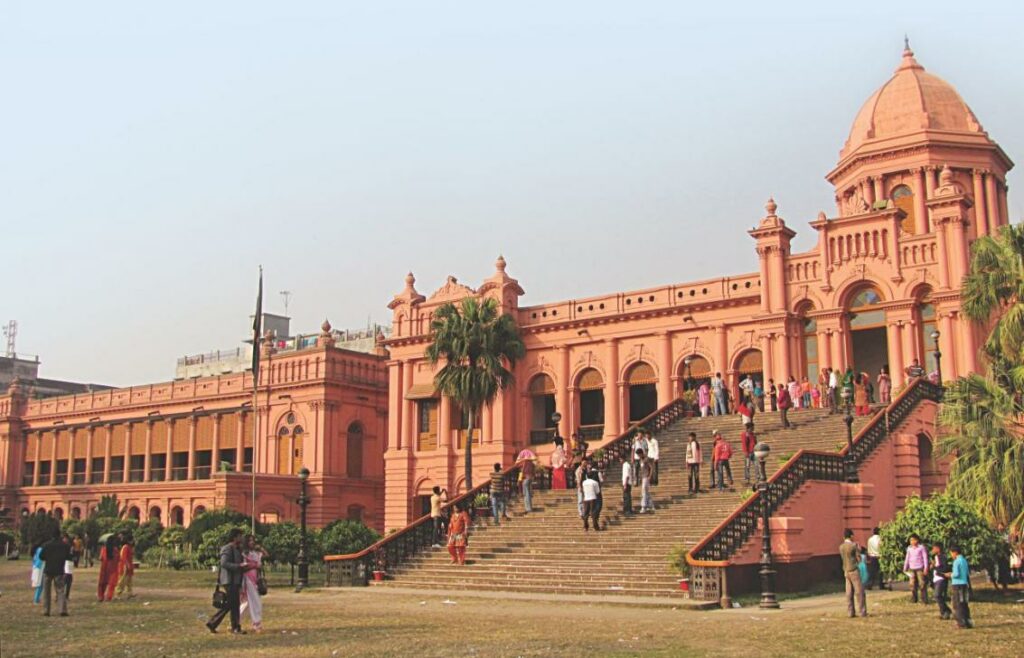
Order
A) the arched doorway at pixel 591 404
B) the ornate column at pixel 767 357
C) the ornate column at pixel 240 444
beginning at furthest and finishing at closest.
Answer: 1. the ornate column at pixel 240 444
2. the arched doorway at pixel 591 404
3. the ornate column at pixel 767 357

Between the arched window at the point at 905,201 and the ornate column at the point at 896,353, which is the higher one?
the arched window at the point at 905,201

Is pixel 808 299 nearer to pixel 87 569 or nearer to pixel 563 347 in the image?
pixel 563 347

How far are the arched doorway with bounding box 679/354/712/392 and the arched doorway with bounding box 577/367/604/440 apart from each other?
3823 millimetres

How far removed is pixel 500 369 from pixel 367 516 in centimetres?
1964

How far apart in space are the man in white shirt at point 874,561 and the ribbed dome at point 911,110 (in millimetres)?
26064

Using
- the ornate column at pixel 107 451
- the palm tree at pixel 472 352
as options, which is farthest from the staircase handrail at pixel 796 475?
the ornate column at pixel 107 451

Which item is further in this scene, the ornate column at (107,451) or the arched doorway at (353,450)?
the ornate column at (107,451)

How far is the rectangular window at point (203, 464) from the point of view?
6016 centimetres

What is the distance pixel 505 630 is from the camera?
1631 centimetres

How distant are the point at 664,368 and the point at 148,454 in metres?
34.2

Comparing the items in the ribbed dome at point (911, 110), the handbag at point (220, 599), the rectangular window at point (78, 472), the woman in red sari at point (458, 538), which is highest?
the ribbed dome at point (911, 110)

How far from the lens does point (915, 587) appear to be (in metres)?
20.4

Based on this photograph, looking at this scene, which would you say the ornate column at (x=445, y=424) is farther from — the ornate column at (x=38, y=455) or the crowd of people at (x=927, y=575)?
the ornate column at (x=38, y=455)

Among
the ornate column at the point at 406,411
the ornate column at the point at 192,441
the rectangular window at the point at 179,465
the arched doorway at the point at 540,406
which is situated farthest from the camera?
the rectangular window at the point at 179,465
